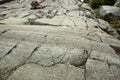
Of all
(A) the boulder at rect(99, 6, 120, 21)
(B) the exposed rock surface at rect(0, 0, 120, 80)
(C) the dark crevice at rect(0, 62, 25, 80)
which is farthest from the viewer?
(A) the boulder at rect(99, 6, 120, 21)

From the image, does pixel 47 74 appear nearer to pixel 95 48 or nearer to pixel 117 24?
pixel 95 48

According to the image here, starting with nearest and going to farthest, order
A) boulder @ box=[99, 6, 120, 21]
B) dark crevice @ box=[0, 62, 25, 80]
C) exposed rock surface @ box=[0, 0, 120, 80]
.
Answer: dark crevice @ box=[0, 62, 25, 80], exposed rock surface @ box=[0, 0, 120, 80], boulder @ box=[99, 6, 120, 21]

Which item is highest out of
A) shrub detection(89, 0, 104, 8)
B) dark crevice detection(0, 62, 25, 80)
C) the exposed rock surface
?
dark crevice detection(0, 62, 25, 80)

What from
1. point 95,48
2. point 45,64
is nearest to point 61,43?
point 95,48

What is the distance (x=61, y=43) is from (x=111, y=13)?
861cm

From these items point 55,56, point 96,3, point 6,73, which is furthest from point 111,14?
point 6,73

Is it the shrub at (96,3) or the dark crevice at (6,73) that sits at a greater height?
the dark crevice at (6,73)

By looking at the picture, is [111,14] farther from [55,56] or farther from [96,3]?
[55,56]

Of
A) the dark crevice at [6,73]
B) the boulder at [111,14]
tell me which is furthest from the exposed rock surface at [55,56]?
the boulder at [111,14]

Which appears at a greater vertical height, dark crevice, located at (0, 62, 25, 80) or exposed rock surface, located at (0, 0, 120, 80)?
dark crevice, located at (0, 62, 25, 80)

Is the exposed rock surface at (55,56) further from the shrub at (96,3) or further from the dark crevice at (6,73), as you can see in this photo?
the shrub at (96,3)

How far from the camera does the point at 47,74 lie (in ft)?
14.8

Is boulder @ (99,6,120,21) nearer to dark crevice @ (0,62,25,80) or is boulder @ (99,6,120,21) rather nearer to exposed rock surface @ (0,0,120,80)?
exposed rock surface @ (0,0,120,80)

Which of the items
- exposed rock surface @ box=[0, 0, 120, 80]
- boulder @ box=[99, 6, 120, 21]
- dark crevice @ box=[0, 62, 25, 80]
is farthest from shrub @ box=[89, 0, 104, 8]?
dark crevice @ box=[0, 62, 25, 80]
